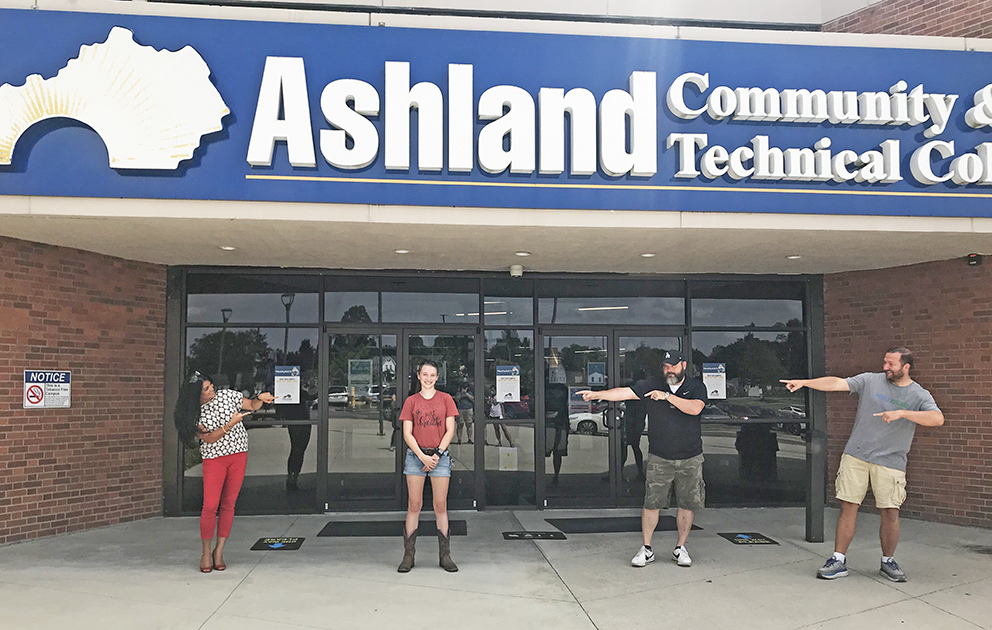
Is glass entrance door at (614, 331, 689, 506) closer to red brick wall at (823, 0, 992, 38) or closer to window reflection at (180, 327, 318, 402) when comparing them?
window reflection at (180, 327, 318, 402)

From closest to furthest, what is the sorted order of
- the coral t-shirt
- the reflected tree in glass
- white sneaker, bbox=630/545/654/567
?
1. the coral t-shirt
2. white sneaker, bbox=630/545/654/567
3. the reflected tree in glass

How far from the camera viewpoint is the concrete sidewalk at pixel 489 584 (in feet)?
17.2

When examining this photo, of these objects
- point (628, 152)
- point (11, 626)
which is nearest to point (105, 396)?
point (11, 626)

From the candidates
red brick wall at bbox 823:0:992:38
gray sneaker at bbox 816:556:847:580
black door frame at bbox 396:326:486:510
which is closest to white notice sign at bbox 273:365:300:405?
black door frame at bbox 396:326:486:510

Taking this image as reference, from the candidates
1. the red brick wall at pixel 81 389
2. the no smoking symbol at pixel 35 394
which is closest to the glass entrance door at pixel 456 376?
the red brick wall at pixel 81 389

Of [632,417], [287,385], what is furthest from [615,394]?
[287,385]

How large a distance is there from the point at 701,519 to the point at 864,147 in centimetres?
460

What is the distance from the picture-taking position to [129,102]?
6152 millimetres

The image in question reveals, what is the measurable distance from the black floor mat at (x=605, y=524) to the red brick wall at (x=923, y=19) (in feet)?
21.3

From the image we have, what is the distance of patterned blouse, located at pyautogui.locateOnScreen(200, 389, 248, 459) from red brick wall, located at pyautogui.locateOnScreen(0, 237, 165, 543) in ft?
8.18

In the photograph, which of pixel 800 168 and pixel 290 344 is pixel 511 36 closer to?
pixel 800 168

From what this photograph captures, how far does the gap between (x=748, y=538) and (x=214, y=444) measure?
554cm

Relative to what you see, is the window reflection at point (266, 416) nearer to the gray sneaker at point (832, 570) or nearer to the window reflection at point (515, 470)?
the window reflection at point (515, 470)

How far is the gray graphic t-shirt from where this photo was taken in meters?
6.06
